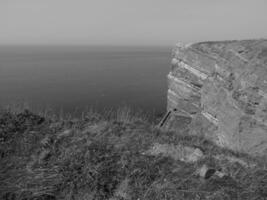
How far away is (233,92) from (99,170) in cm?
870

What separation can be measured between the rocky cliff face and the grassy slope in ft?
13.5

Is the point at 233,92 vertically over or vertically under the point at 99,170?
over

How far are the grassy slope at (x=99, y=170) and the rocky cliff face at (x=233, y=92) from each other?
4104mm

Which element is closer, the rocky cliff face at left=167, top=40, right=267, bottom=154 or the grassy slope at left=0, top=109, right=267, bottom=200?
the grassy slope at left=0, top=109, right=267, bottom=200

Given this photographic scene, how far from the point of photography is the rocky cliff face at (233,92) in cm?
985

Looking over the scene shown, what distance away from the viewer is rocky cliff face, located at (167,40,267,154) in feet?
32.3

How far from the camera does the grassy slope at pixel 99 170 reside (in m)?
4.53

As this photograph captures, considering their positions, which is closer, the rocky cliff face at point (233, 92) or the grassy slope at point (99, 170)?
the grassy slope at point (99, 170)

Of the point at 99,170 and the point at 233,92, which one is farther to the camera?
the point at 233,92

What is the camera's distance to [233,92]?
1158 centimetres

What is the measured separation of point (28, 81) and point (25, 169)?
49224mm

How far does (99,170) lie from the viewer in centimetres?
520

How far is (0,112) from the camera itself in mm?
8297

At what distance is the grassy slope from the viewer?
4.53 metres
